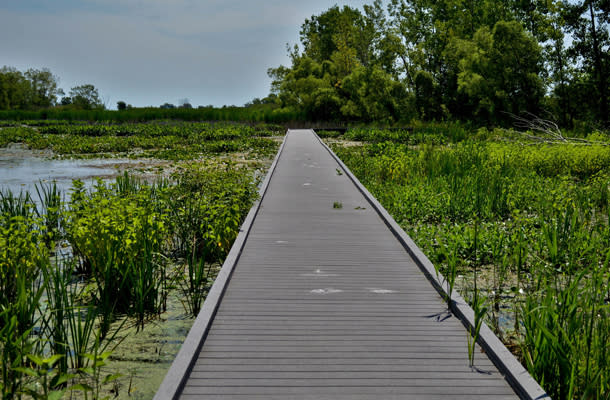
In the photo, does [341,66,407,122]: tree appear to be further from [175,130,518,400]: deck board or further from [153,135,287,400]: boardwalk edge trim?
[153,135,287,400]: boardwalk edge trim

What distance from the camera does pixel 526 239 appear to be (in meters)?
5.81

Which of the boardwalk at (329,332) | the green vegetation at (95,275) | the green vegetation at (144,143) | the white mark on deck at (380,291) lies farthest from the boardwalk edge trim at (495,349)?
the green vegetation at (144,143)

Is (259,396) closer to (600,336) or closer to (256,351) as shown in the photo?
(256,351)

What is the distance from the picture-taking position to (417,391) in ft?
8.57

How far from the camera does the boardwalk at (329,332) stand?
2.65 m

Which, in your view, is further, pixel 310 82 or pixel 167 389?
pixel 310 82

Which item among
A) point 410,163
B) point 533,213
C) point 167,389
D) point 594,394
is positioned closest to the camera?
point 167,389

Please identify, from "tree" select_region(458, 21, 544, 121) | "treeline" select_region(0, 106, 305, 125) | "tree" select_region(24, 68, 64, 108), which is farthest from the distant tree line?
"tree" select_region(458, 21, 544, 121)

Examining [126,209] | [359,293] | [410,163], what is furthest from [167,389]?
[410,163]

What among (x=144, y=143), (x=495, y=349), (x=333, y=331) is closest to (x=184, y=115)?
(x=144, y=143)

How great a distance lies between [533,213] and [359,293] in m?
4.58

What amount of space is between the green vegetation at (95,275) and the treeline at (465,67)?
15.9 m

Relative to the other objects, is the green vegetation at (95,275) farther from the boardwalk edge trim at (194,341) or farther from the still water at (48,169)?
the still water at (48,169)

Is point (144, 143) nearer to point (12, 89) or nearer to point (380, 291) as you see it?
point (380, 291)
